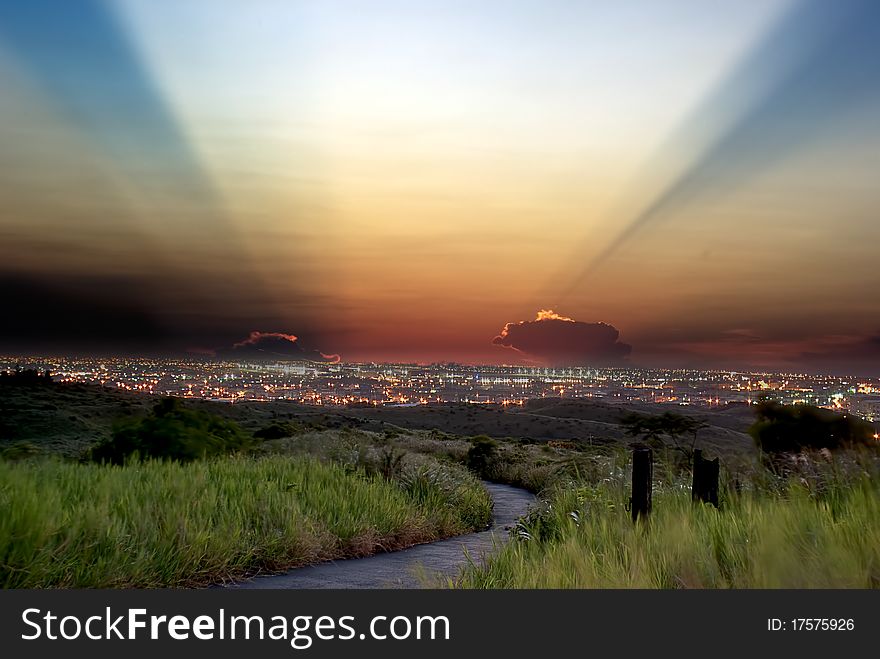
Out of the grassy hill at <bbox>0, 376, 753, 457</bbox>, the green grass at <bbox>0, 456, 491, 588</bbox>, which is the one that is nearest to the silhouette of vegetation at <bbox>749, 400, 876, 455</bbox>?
the grassy hill at <bbox>0, 376, 753, 457</bbox>

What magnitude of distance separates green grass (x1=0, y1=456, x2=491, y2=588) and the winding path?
36cm

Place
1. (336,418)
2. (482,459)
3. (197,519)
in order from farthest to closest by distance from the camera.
Result: (336,418)
(482,459)
(197,519)

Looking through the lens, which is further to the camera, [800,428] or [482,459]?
[482,459]

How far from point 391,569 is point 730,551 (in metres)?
5.99

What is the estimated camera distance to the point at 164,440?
19.2 m

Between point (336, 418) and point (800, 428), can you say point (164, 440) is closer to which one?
point (800, 428)

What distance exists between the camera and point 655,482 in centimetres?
1460

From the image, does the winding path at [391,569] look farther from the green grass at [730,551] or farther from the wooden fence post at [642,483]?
the wooden fence post at [642,483]

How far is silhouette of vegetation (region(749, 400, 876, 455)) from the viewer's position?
22516 mm

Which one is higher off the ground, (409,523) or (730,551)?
(730,551)

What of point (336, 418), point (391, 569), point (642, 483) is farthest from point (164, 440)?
point (336, 418)

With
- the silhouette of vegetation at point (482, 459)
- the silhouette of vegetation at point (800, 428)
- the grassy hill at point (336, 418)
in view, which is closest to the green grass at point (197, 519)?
the grassy hill at point (336, 418)

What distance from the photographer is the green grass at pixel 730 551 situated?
20.9 feet

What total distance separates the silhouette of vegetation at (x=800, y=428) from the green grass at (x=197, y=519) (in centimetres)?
967
